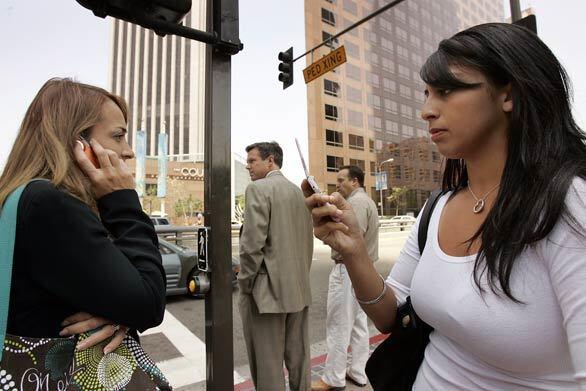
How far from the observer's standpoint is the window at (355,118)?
56.2 meters

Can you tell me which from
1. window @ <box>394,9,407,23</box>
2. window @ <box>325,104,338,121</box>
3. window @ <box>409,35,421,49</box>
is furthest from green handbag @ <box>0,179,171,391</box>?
window @ <box>409,35,421,49</box>

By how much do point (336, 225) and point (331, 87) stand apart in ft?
182

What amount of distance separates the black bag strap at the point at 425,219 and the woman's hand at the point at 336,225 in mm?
215

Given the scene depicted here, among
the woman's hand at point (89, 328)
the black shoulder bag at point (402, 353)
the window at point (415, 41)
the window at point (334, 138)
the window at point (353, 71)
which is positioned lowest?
the black shoulder bag at point (402, 353)

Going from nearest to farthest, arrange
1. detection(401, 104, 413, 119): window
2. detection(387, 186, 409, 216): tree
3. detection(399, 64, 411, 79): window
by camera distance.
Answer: detection(387, 186, 409, 216): tree, detection(401, 104, 413, 119): window, detection(399, 64, 411, 79): window

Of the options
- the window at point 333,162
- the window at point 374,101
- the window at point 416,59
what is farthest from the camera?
the window at point 416,59

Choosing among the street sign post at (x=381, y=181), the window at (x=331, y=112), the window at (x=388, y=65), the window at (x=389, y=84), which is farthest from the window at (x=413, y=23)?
the street sign post at (x=381, y=181)

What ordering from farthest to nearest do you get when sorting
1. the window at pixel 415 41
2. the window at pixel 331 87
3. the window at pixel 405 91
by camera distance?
the window at pixel 415 41, the window at pixel 405 91, the window at pixel 331 87

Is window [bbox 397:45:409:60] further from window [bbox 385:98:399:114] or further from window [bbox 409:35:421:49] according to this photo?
window [bbox 385:98:399:114]

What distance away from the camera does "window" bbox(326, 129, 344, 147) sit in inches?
A: 2068

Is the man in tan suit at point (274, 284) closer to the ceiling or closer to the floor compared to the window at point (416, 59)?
closer to the floor

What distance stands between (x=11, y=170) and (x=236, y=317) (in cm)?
548

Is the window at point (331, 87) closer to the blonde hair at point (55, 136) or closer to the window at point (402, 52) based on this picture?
the window at point (402, 52)

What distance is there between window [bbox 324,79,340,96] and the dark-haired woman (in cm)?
5411
